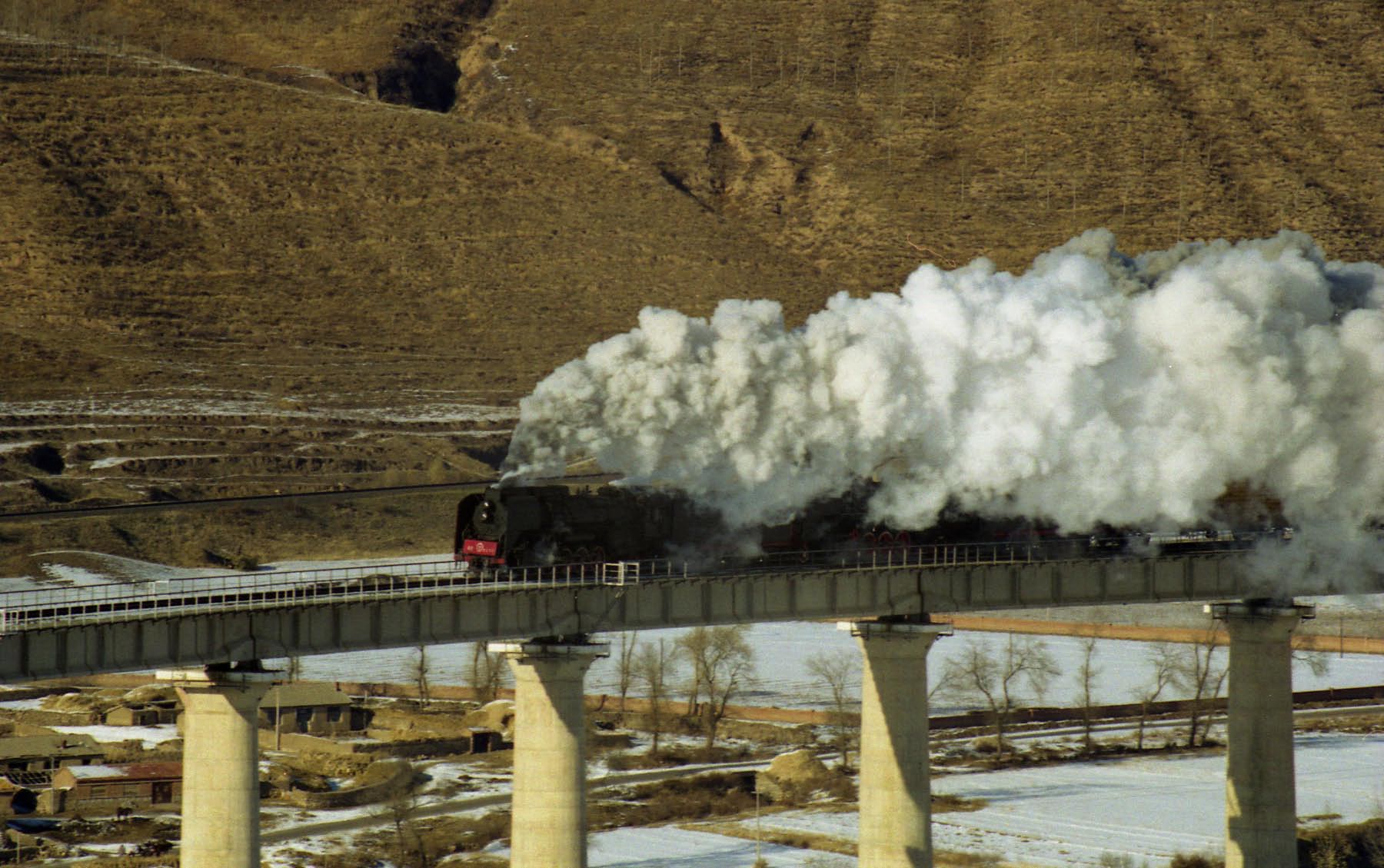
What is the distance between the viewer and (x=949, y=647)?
434 feet

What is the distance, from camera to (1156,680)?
124 m

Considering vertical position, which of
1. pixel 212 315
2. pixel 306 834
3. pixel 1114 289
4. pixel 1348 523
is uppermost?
pixel 212 315

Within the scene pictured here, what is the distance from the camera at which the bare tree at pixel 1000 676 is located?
377 ft

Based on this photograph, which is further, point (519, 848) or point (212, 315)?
point (212, 315)

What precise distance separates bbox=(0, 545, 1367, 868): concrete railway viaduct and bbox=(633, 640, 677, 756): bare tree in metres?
32.3

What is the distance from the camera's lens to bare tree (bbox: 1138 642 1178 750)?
112 meters

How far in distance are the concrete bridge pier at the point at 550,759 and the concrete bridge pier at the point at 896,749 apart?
10.4 metres

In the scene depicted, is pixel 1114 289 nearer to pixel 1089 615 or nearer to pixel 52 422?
pixel 1089 615

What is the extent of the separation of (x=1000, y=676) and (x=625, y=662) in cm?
2168

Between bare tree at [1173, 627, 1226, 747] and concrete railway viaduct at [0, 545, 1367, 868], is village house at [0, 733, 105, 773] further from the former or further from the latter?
bare tree at [1173, 627, 1226, 747]

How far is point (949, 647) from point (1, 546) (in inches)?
2101

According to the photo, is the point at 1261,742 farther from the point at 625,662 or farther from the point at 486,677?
the point at 486,677

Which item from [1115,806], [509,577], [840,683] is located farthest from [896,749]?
[840,683]

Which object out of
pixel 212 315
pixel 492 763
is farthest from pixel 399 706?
pixel 212 315
